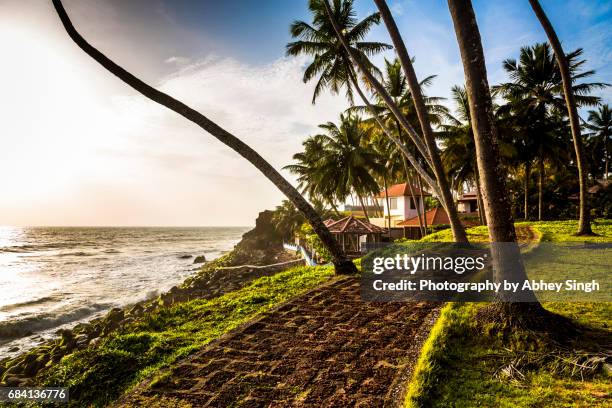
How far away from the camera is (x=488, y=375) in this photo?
3709mm

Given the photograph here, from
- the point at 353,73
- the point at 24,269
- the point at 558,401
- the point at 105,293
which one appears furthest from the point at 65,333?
the point at 24,269

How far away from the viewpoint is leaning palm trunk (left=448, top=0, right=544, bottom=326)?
4.46 metres

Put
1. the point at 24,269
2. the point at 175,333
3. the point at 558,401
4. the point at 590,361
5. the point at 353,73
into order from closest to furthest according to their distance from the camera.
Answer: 1. the point at 558,401
2. the point at 590,361
3. the point at 175,333
4. the point at 353,73
5. the point at 24,269

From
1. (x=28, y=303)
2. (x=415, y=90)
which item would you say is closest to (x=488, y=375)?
(x=415, y=90)

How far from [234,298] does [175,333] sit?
2424mm

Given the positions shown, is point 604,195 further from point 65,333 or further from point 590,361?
point 65,333

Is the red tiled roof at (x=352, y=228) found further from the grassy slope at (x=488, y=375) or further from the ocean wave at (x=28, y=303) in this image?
the ocean wave at (x=28, y=303)

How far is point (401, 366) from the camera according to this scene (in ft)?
13.9

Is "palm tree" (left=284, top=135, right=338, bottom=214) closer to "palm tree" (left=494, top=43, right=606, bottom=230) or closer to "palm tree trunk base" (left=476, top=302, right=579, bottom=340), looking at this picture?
"palm tree" (left=494, top=43, right=606, bottom=230)

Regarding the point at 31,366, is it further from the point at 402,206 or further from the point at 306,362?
the point at 402,206

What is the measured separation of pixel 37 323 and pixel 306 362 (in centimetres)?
1411

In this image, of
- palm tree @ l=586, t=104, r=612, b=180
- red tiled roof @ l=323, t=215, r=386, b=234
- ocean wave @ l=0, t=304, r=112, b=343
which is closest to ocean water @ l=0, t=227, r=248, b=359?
ocean wave @ l=0, t=304, r=112, b=343

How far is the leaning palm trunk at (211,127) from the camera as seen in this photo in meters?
8.91

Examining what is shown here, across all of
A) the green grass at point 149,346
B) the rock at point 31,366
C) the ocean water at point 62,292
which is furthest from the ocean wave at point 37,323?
the green grass at point 149,346
